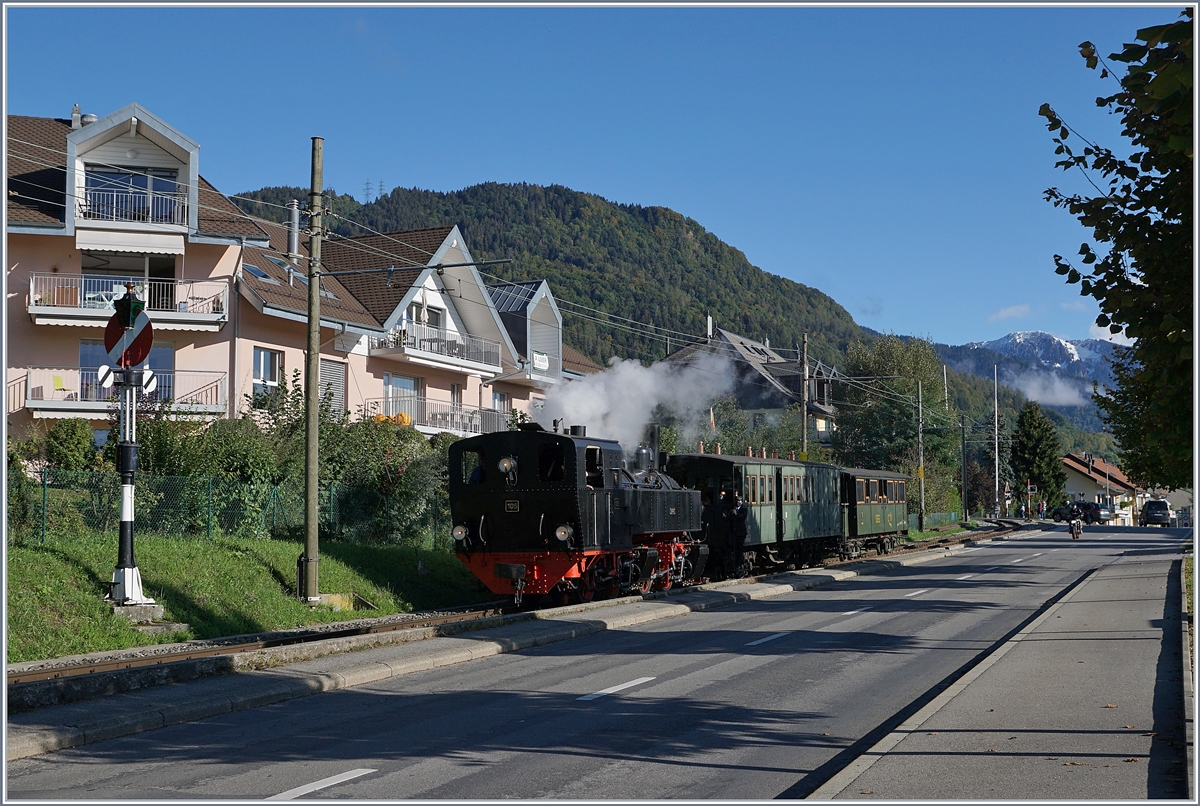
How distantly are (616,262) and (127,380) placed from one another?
487 ft

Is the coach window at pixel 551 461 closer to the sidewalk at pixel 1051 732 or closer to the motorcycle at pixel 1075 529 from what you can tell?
the sidewalk at pixel 1051 732

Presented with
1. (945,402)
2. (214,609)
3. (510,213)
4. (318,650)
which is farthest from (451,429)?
(510,213)

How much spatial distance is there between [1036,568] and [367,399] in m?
21.3

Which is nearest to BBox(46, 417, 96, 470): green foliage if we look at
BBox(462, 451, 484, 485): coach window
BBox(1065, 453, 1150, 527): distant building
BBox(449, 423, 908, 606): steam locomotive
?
Answer: BBox(462, 451, 484, 485): coach window

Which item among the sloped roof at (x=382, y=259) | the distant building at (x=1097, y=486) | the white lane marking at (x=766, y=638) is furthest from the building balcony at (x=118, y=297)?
the distant building at (x=1097, y=486)

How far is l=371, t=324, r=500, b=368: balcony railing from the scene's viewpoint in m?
37.2

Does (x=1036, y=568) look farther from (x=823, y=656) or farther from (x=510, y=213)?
(x=510, y=213)

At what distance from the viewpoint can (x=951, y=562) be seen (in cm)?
3669

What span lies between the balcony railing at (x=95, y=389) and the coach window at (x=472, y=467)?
11.0 meters

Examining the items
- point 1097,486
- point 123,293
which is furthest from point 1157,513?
point 123,293

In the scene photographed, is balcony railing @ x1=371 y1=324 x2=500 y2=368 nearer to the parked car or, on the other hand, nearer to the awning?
the awning

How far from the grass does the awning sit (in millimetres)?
12431

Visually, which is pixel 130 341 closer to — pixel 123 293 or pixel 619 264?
pixel 123 293

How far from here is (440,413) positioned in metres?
38.9
